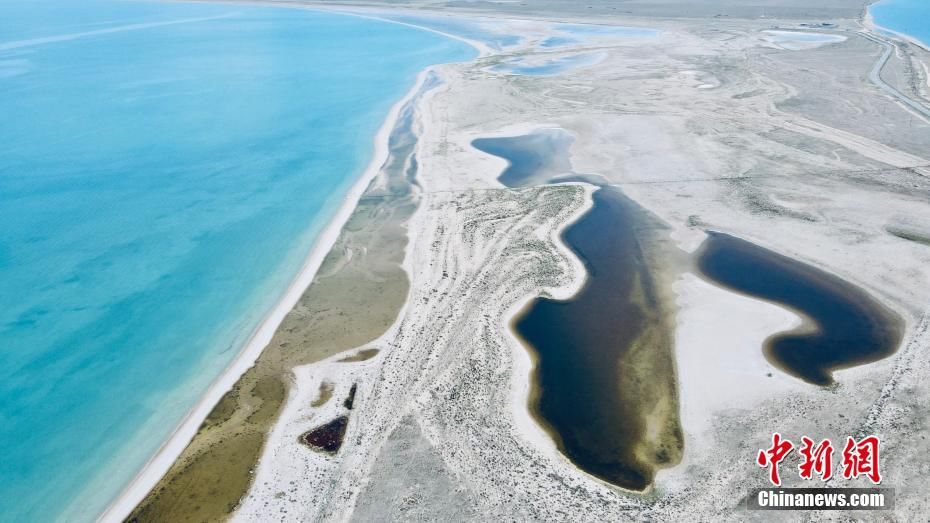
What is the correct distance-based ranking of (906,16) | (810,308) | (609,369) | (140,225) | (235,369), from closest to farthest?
(609,369)
(235,369)
(810,308)
(140,225)
(906,16)

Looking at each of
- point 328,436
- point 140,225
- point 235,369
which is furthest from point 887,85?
point 140,225

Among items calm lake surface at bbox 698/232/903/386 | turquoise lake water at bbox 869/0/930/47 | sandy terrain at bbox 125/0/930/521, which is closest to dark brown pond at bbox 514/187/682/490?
sandy terrain at bbox 125/0/930/521

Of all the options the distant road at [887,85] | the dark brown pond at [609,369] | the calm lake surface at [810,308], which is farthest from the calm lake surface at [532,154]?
the distant road at [887,85]

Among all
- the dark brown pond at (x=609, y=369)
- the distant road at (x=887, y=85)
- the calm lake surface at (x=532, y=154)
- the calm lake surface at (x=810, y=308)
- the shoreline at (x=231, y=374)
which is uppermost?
the distant road at (x=887, y=85)

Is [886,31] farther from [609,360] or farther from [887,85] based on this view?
[609,360]

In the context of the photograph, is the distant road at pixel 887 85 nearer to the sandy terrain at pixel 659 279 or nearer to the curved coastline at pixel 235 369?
the sandy terrain at pixel 659 279

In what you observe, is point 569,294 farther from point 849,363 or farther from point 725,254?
point 849,363

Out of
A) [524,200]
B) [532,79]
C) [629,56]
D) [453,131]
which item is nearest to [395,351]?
[524,200]
